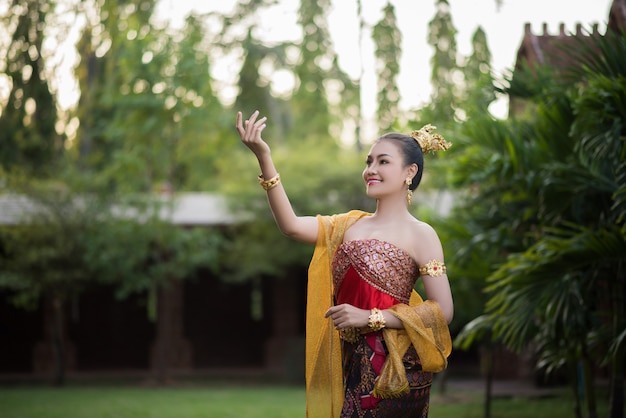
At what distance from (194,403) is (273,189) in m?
9.24

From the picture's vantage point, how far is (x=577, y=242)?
540cm

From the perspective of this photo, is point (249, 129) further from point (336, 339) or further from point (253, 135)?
point (336, 339)

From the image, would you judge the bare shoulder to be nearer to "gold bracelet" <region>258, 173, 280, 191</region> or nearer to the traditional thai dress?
the traditional thai dress

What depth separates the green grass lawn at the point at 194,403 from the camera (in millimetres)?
10625

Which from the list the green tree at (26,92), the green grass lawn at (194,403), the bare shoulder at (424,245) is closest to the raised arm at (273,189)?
the bare shoulder at (424,245)

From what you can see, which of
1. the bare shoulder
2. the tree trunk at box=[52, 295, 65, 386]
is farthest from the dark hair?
the tree trunk at box=[52, 295, 65, 386]

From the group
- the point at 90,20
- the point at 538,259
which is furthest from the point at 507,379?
the point at 538,259

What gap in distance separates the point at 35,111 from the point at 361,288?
6.12 meters

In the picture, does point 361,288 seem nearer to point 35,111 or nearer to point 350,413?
point 350,413

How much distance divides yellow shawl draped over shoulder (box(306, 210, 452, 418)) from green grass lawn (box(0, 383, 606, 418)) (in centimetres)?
691

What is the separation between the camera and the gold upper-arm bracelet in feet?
10.7

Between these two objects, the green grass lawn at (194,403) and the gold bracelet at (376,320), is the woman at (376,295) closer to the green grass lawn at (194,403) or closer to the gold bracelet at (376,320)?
the gold bracelet at (376,320)

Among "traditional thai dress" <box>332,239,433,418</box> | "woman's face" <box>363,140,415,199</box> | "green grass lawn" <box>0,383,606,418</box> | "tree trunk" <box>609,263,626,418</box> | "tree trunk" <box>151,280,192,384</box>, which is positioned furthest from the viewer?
"tree trunk" <box>151,280,192,384</box>

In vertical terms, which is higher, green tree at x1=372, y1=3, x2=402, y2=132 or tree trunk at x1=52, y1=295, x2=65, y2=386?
green tree at x1=372, y1=3, x2=402, y2=132
